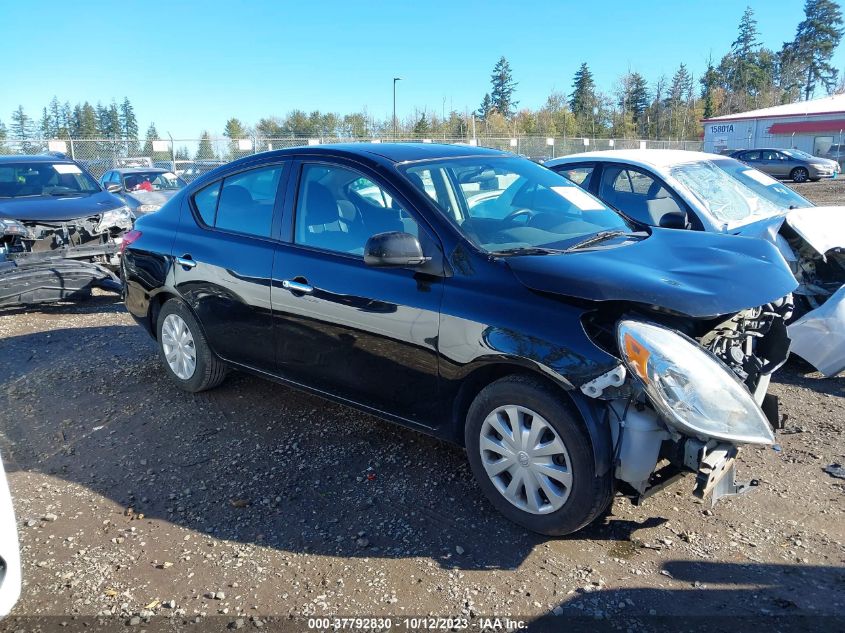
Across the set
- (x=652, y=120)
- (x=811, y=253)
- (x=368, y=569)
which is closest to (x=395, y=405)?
(x=368, y=569)

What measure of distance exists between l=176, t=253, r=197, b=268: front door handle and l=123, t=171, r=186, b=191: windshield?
1137 cm

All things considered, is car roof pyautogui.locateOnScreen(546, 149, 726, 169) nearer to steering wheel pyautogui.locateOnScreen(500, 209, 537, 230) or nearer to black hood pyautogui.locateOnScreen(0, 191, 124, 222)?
steering wheel pyautogui.locateOnScreen(500, 209, 537, 230)

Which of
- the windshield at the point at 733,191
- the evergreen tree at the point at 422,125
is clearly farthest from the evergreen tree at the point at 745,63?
the windshield at the point at 733,191

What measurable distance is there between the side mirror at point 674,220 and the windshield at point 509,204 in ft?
5.24

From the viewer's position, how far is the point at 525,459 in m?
3.09

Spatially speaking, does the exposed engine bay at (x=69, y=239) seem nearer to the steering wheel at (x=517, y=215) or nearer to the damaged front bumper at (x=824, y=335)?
the steering wheel at (x=517, y=215)

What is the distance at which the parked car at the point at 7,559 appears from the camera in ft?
7.52

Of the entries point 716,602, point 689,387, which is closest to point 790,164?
point 689,387

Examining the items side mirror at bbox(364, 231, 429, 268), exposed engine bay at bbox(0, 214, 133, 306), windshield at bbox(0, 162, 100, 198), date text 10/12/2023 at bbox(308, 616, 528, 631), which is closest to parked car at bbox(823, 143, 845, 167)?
windshield at bbox(0, 162, 100, 198)

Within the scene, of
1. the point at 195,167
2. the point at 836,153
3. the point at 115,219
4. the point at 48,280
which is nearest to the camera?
the point at 48,280

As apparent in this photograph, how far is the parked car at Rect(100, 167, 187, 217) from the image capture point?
A: 13846 millimetres

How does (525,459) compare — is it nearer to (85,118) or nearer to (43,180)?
(43,180)

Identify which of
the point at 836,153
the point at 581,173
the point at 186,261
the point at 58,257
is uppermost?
the point at 836,153

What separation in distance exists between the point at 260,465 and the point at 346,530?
914 mm
